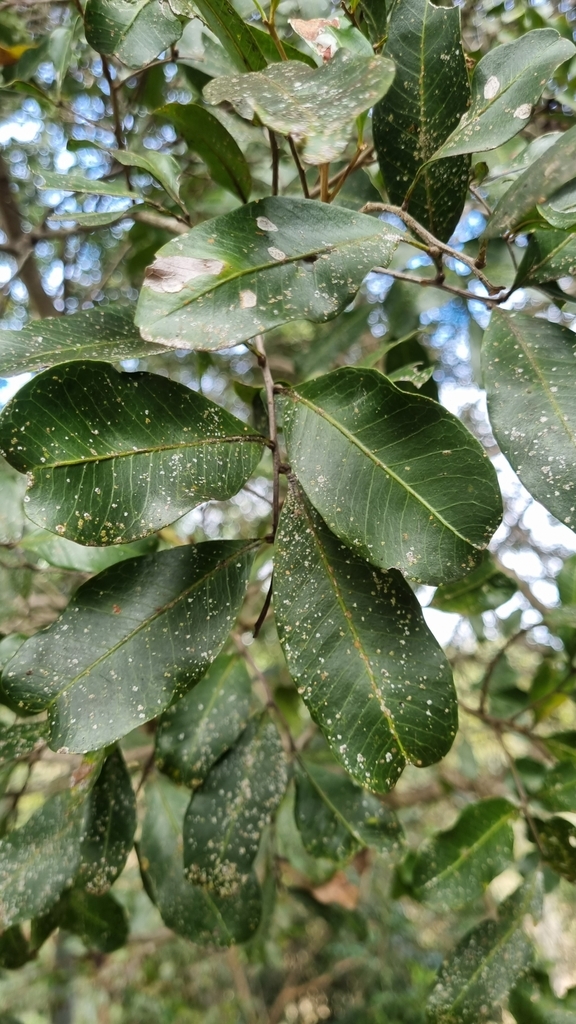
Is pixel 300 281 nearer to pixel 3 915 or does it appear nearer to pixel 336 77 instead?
pixel 336 77

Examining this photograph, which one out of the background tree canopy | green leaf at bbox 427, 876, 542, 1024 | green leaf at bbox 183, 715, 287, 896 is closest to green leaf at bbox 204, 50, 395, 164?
the background tree canopy

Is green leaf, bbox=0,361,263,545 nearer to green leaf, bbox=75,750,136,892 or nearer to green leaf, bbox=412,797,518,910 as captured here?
green leaf, bbox=75,750,136,892

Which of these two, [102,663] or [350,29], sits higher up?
[350,29]

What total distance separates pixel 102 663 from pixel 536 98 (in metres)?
0.51

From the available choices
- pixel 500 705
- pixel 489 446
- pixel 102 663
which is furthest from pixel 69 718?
pixel 489 446

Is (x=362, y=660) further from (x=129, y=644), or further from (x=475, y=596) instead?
(x=475, y=596)

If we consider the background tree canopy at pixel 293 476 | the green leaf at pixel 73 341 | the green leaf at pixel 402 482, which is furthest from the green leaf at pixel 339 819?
the green leaf at pixel 73 341

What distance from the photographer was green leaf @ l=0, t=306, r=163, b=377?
41cm

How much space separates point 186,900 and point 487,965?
0.33 metres

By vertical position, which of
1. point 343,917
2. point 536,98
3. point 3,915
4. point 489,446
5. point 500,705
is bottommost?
point 343,917

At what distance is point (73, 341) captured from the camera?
0.45 meters

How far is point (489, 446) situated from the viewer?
1.73 meters

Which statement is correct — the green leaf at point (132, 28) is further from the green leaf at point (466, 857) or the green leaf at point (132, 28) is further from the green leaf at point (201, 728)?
the green leaf at point (466, 857)

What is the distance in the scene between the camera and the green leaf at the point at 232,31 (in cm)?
41
